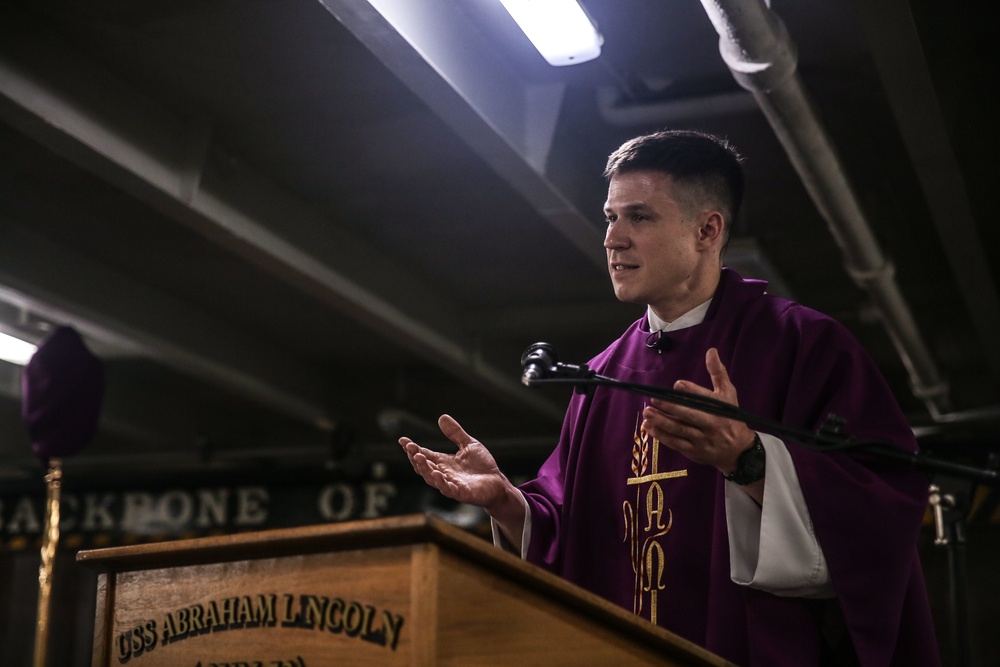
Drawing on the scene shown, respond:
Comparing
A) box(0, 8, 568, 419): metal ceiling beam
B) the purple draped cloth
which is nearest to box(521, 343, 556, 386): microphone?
box(0, 8, 568, 419): metal ceiling beam

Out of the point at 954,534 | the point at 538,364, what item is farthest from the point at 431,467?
the point at 954,534

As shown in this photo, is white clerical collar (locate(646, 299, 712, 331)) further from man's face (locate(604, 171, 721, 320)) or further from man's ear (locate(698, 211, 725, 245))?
man's ear (locate(698, 211, 725, 245))

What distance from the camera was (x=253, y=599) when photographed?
4.35ft

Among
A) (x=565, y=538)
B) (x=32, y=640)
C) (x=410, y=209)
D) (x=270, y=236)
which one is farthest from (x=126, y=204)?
(x=32, y=640)

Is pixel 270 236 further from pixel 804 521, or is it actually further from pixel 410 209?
pixel 804 521

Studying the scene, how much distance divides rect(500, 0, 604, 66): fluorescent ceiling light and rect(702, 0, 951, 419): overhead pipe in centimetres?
37

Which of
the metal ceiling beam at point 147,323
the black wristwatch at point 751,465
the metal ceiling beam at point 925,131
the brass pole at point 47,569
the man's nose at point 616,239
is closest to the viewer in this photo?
the black wristwatch at point 751,465

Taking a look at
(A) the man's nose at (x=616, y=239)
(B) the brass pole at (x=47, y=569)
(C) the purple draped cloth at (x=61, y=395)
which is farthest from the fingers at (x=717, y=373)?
(C) the purple draped cloth at (x=61, y=395)

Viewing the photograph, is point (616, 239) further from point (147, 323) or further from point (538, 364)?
point (147, 323)

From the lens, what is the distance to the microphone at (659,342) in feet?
7.23

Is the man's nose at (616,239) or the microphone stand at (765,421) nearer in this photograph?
the microphone stand at (765,421)

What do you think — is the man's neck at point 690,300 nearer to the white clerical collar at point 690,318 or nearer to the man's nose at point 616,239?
the white clerical collar at point 690,318

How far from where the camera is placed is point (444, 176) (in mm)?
5410

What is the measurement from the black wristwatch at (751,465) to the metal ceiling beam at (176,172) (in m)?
2.92
